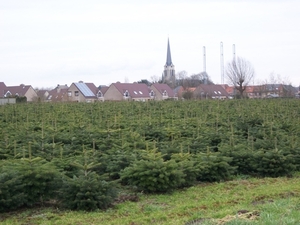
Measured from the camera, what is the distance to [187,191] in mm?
8969

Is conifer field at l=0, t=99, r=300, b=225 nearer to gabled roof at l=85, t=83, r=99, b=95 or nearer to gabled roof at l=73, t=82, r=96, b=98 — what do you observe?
gabled roof at l=73, t=82, r=96, b=98

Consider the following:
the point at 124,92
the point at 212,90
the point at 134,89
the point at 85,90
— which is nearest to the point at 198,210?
the point at 124,92

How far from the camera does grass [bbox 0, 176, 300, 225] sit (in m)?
6.24

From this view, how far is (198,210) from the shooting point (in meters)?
7.18

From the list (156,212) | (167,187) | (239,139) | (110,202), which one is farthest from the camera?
(239,139)

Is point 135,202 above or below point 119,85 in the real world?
below

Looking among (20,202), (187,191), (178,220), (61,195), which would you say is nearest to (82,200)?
(61,195)

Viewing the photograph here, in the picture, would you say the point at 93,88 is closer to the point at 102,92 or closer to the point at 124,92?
the point at 102,92

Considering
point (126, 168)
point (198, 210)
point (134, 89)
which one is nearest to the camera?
point (198, 210)

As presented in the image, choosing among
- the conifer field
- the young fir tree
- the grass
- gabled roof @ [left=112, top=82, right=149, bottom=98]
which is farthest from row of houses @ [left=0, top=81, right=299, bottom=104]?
the young fir tree

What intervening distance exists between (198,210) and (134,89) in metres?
71.5

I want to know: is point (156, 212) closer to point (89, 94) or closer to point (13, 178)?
point (13, 178)

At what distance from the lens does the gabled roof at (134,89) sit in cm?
7656

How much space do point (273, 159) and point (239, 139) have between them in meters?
2.67
